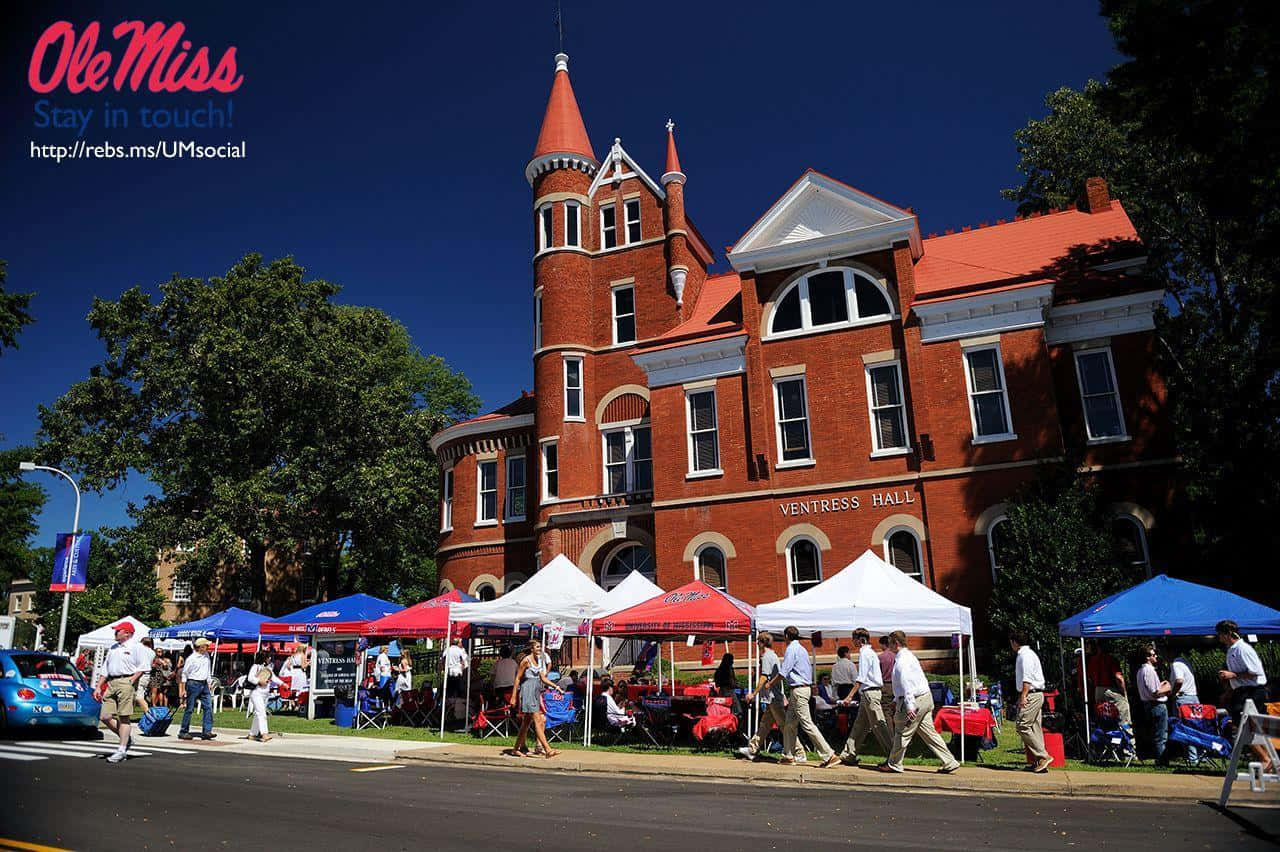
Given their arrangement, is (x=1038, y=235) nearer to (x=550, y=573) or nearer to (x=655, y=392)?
(x=655, y=392)

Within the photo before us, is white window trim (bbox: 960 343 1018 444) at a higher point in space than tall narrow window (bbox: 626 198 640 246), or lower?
lower

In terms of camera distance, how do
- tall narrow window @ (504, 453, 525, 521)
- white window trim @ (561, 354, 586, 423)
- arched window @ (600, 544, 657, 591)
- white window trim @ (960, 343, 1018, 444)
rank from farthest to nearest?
tall narrow window @ (504, 453, 525, 521), white window trim @ (561, 354, 586, 423), arched window @ (600, 544, 657, 591), white window trim @ (960, 343, 1018, 444)

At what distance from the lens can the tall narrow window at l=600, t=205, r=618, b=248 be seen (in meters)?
32.7

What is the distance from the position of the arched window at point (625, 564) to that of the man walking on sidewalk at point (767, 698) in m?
13.9

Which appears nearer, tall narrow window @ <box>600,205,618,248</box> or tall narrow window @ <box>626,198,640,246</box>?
tall narrow window @ <box>626,198,640,246</box>

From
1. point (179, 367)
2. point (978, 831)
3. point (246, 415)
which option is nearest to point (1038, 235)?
point (978, 831)

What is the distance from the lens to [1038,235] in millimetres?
26453

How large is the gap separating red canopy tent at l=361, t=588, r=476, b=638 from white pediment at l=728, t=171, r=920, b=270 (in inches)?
535

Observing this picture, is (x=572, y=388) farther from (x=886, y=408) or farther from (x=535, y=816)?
(x=535, y=816)

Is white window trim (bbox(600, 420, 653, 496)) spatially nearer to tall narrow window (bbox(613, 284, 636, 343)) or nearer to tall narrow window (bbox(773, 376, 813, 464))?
tall narrow window (bbox(613, 284, 636, 343))

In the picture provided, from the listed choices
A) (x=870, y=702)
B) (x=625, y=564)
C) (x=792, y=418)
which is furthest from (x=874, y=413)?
(x=870, y=702)

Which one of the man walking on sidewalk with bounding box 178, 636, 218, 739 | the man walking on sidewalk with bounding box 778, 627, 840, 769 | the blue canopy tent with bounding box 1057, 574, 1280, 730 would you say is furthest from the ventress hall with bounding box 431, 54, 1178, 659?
the man walking on sidewalk with bounding box 178, 636, 218, 739

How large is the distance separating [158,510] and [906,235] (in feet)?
104

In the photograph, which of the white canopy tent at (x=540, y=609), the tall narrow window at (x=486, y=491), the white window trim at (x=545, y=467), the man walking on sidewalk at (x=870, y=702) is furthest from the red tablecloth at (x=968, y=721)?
the tall narrow window at (x=486, y=491)
